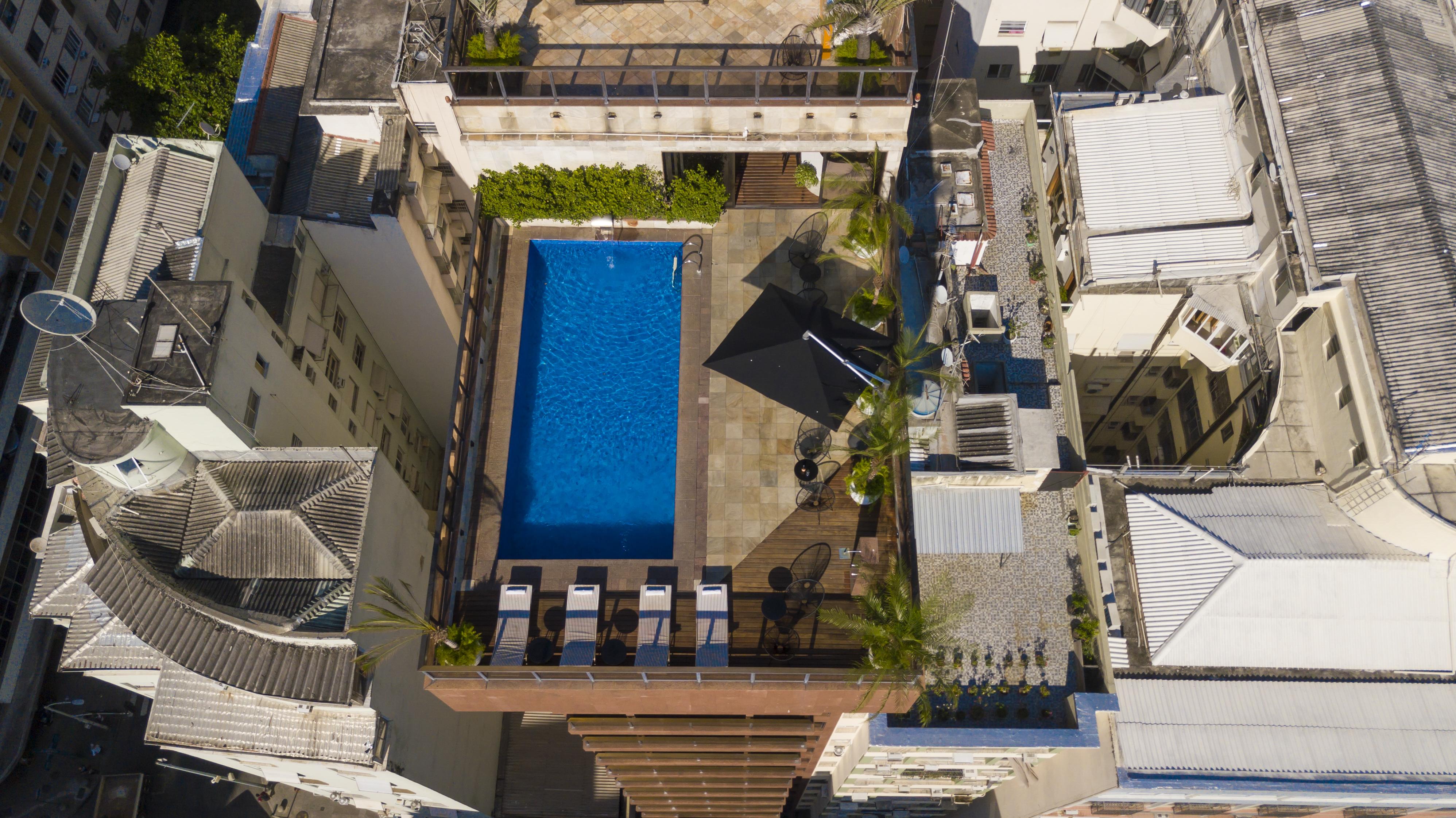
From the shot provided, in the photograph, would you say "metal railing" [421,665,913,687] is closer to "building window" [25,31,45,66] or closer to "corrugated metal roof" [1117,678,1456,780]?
"corrugated metal roof" [1117,678,1456,780]

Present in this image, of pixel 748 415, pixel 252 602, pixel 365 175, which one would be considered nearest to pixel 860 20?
pixel 748 415

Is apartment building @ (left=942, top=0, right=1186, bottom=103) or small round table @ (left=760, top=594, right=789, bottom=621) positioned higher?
apartment building @ (left=942, top=0, right=1186, bottom=103)

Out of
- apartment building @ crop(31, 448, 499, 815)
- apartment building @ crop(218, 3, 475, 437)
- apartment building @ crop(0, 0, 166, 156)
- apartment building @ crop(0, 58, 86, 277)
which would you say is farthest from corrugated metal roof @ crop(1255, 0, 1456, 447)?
apartment building @ crop(0, 0, 166, 156)

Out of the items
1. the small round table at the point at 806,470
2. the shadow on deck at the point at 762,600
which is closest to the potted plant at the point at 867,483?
the shadow on deck at the point at 762,600

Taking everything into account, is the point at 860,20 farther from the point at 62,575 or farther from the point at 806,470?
the point at 62,575

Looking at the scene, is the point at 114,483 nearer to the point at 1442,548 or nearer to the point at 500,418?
the point at 500,418

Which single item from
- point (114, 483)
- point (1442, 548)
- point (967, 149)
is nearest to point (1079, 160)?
point (967, 149)
